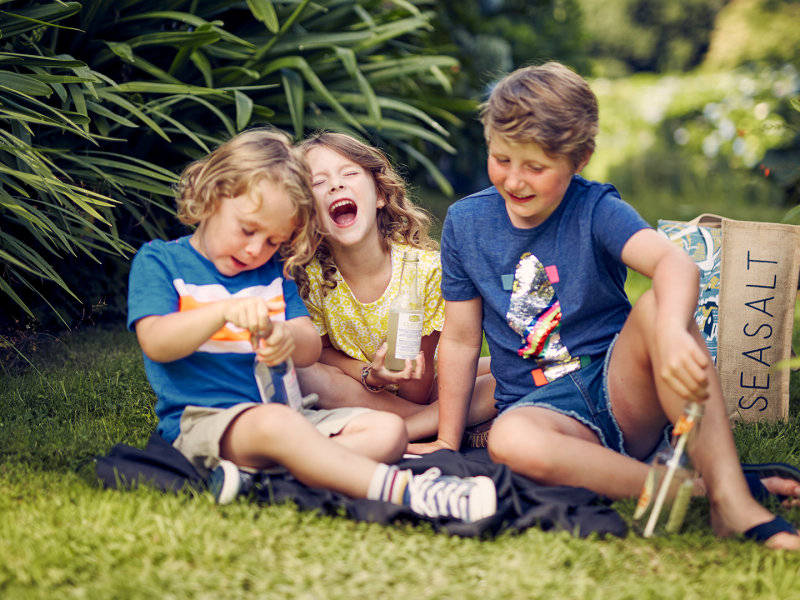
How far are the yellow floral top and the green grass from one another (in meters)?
0.97

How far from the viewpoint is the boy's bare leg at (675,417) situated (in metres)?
1.90

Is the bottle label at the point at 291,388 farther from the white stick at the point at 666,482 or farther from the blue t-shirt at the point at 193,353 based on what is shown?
the white stick at the point at 666,482

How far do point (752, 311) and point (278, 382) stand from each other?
5.38ft

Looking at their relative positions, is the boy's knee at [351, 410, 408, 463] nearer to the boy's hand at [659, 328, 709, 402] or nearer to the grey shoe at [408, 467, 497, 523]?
the grey shoe at [408, 467, 497, 523]

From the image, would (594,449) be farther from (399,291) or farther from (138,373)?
(138,373)

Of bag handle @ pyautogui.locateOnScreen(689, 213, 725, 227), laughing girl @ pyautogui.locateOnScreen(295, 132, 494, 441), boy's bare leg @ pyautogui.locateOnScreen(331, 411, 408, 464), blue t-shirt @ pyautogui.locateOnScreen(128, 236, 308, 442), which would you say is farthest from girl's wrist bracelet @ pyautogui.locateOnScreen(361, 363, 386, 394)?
bag handle @ pyautogui.locateOnScreen(689, 213, 725, 227)

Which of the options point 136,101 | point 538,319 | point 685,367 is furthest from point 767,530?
point 136,101

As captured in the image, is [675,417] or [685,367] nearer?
[685,367]

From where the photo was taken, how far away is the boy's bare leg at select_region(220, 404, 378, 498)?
2.02 metres

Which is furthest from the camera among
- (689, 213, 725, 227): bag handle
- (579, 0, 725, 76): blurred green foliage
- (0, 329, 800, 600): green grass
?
(579, 0, 725, 76): blurred green foliage

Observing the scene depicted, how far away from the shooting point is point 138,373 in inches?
122

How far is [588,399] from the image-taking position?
2289mm

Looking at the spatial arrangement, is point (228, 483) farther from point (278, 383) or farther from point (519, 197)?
point (519, 197)

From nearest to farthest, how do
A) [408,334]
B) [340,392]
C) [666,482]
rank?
[666,482] < [408,334] < [340,392]
